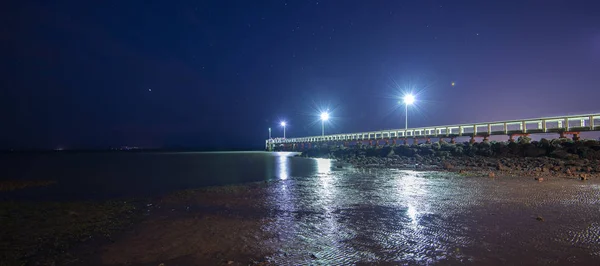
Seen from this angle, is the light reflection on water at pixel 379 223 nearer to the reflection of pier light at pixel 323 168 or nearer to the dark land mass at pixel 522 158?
the dark land mass at pixel 522 158

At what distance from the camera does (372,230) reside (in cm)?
660

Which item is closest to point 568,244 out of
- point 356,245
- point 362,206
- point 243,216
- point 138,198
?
point 356,245

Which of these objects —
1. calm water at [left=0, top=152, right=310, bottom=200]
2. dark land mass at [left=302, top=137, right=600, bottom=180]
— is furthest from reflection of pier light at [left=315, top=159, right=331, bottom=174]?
dark land mass at [left=302, top=137, right=600, bottom=180]

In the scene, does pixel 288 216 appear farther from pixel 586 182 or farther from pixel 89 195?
pixel 586 182

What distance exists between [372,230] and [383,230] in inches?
8.9

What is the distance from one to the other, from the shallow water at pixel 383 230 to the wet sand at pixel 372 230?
0.06 ft

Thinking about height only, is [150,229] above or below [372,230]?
below

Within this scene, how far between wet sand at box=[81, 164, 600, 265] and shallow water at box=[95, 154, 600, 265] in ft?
0.06

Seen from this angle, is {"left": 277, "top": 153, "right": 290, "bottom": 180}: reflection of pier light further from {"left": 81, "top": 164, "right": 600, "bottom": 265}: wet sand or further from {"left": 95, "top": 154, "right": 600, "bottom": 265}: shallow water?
{"left": 95, "top": 154, "right": 600, "bottom": 265}: shallow water

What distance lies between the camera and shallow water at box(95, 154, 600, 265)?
5105 millimetres

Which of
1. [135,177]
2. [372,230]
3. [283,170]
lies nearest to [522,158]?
[283,170]

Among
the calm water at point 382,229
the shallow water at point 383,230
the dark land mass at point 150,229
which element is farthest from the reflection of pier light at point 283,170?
the shallow water at point 383,230

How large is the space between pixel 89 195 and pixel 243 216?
902cm

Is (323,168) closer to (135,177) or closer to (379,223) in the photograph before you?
(135,177)
